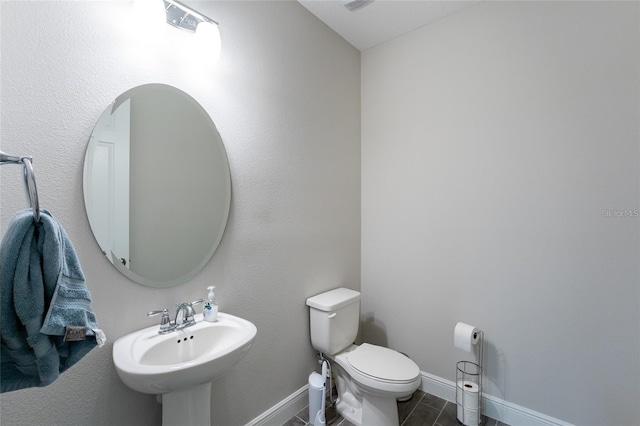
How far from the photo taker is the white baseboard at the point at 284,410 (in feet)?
5.55

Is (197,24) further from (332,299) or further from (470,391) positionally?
(470,391)

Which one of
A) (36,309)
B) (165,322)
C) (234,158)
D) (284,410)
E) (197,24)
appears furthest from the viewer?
(284,410)

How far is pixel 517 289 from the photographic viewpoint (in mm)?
1802

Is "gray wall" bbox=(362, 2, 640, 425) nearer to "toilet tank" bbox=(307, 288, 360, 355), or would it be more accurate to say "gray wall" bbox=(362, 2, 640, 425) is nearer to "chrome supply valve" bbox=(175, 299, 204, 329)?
"toilet tank" bbox=(307, 288, 360, 355)

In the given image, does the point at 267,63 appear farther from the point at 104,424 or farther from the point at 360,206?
the point at 104,424

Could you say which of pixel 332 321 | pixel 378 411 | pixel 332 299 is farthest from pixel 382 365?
pixel 332 299

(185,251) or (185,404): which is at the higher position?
(185,251)

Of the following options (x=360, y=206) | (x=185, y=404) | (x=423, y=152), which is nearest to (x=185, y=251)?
(x=185, y=404)

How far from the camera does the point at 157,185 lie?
4.35ft

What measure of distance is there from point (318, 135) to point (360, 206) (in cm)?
74

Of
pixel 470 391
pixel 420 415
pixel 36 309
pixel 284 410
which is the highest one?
pixel 36 309

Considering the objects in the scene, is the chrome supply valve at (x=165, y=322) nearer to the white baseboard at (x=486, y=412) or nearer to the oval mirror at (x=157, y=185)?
the oval mirror at (x=157, y=185)

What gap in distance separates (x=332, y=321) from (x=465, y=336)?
2.71ft

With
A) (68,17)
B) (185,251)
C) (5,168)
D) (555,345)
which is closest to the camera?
(5,168)
